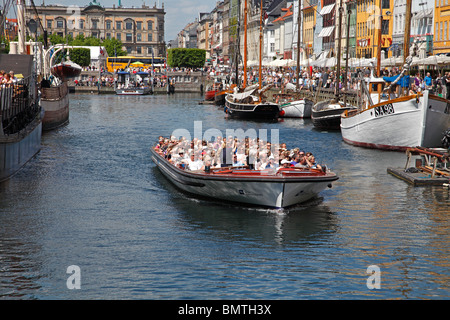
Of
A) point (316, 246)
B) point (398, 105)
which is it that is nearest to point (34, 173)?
point (316, 246)

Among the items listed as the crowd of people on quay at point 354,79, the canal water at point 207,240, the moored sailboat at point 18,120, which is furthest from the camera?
the crowd of people on quay at point 354,79

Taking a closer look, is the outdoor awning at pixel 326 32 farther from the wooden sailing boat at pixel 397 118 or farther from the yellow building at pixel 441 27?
the wooden sailing boat at pixel 397 118

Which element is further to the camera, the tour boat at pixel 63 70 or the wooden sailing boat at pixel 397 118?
the tour boat at pixel 63 70

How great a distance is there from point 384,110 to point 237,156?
16405 millimetres

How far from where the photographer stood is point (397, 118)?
39156mm

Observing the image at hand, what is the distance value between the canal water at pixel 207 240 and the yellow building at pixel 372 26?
5338 cm

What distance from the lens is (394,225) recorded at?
22266mm

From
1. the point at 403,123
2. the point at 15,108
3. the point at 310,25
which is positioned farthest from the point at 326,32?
the point at 15,108

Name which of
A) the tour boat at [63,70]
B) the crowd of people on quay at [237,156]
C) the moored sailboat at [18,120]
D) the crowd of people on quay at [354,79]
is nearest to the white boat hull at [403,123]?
the crowd of people on quay at [354,79]

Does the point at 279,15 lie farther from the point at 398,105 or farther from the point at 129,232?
the point at 129,232

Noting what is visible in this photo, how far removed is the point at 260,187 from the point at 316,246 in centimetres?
392

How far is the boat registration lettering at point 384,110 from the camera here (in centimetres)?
3943
